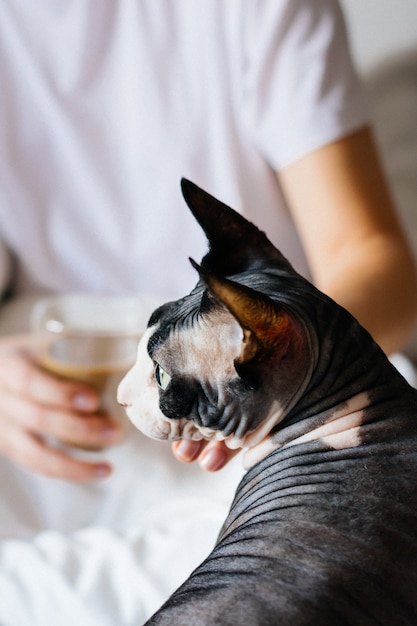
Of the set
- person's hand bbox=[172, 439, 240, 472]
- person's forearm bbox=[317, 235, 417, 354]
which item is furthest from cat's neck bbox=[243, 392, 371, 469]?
person's forearm bbox=[317, 235, 417, 354]

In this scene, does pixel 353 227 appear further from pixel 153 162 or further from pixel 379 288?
pixel 153 162

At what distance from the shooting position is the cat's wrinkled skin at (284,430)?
31cm

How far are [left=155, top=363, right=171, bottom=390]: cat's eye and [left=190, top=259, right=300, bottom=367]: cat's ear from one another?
0.16 feet

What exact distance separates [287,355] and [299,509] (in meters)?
0.07

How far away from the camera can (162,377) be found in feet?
1.22

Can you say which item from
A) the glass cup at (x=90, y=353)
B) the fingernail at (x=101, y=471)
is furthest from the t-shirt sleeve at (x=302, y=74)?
the fingernail at (x=101, y=471)

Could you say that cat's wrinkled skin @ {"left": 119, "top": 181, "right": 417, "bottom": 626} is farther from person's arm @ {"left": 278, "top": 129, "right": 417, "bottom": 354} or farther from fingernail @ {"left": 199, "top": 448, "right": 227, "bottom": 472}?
person's arm @ {"left": 278, "top": 129, "right": 417, "bottom": 354}

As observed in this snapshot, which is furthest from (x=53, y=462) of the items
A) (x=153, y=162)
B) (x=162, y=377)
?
(x=162, y=377)

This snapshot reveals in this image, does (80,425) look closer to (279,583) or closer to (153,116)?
(153,116)

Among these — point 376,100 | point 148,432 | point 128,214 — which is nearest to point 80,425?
A: point 128,214

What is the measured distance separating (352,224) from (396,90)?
40cm

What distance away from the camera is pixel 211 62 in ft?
2.76

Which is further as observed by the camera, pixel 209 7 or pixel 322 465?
pixel 209 7

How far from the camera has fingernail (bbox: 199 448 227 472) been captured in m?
0.48
